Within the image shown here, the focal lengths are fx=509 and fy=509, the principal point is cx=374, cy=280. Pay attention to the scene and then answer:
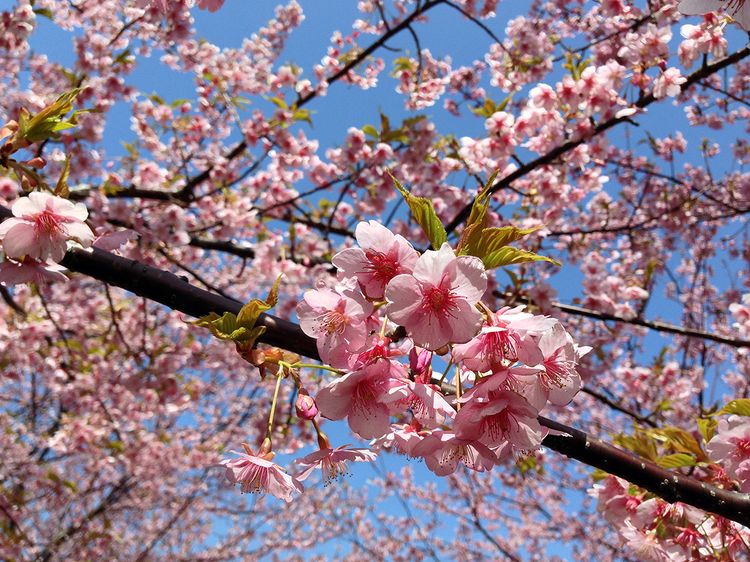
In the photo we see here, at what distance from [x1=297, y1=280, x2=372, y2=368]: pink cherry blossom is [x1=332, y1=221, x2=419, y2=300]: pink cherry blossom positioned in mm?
47

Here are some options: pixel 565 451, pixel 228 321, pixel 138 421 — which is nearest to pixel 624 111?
pixel 565 451

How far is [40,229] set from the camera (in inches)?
54.2

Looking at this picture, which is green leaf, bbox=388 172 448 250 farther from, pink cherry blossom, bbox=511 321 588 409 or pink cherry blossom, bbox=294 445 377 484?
pink cherry blossom, bbox=294 445 377 484

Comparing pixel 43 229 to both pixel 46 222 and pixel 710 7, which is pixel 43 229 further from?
pixel 710 7

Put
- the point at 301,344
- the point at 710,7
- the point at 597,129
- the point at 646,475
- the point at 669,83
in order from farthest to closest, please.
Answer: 1. the point at 597,129
2. the point at 669,83
3. the point at 646,475
4. the point at 301,344
5. the point at 710,7

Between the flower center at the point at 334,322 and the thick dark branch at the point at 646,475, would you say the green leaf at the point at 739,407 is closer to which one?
the thick dark branch at the point at 646,475

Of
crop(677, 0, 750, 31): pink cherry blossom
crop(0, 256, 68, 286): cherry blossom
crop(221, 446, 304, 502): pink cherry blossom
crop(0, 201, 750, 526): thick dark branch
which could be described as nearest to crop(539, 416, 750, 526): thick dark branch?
crop(0, 201, 750, 526): thick dark branch

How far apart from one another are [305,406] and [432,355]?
318 millimetres

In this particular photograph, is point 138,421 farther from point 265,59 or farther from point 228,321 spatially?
point 228,321

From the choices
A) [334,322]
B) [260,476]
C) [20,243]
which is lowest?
[260,476]

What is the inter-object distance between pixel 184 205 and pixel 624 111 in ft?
11.8

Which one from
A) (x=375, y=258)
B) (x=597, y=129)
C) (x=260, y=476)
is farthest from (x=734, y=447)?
(x=597, y=129)

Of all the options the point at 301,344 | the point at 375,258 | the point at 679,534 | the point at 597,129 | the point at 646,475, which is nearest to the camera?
the point at 375,258

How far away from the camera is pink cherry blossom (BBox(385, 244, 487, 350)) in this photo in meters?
1.01
